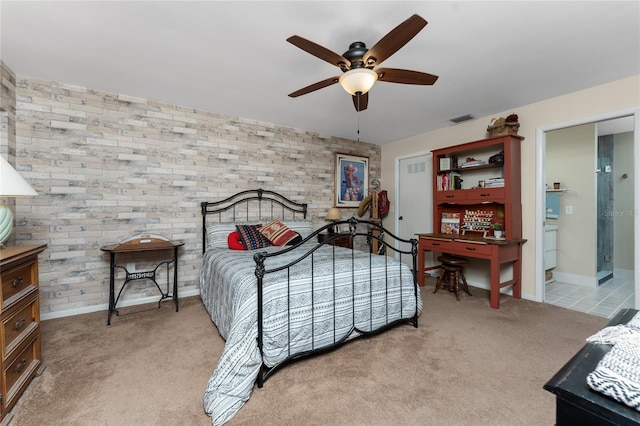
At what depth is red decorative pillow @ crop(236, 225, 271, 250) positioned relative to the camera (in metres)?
3.26

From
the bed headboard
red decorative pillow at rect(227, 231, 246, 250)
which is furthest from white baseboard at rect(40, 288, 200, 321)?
red decorative pillow at rect(227, 231, 246, 250)

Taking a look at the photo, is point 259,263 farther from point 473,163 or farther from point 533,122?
point 533,122

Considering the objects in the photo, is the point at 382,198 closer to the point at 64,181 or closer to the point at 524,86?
the point at 524,86

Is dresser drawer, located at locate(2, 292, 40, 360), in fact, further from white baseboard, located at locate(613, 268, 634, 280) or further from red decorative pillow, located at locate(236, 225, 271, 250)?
white baseboard, located at locate(613, 268, 634, 280)

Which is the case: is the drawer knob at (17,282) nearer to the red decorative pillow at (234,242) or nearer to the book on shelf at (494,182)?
the red decorative pillow at (234,242)

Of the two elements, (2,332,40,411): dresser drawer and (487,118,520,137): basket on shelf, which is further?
(487,118,520,137): basket on shelf

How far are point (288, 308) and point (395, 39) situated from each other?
180 cm

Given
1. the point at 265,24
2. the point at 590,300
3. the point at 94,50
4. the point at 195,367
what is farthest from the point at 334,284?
the point at 590,300

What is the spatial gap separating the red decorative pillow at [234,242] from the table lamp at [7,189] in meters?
1.78

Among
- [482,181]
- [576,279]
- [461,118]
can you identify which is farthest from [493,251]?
[576,279]

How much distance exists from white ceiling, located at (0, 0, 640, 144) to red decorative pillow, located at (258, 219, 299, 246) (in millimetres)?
1520

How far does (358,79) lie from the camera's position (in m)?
1.86

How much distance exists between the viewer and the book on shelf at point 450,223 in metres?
4.05

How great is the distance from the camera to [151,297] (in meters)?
3.33
